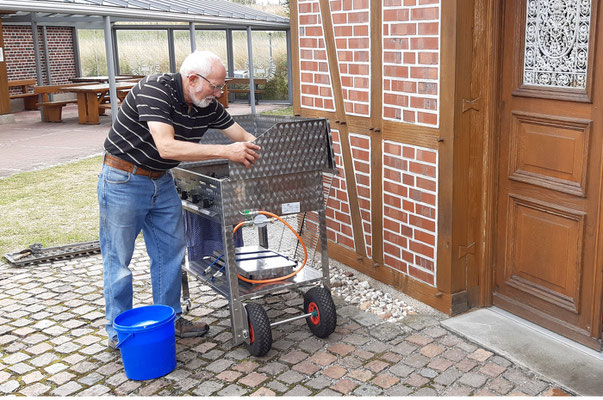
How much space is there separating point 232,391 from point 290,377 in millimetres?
354

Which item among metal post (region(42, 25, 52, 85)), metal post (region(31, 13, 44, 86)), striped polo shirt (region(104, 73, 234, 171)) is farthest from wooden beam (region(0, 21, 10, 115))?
striped polo shirt (region(104, 73, 234, 171))

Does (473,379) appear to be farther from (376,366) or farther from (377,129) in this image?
(377,129)

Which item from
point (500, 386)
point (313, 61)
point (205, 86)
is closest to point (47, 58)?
point (313, 61)

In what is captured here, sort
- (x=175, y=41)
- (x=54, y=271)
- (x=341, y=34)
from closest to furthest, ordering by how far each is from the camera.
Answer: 1. (x=341, y=34)
2. (x=54, y=271)
3. (x=175, y=41)

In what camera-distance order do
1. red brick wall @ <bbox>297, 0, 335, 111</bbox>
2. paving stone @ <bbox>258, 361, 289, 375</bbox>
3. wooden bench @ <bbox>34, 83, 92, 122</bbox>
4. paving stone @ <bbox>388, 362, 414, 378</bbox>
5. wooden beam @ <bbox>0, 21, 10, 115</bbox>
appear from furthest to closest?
wooden beam @ <bbox>0, 21, 10, 115</bbox>, wooden bench @ <bbox>34, 83, 92, 122</bbox>, red brick wall @ <bbox>297, 0, 335, 111</bbox>, paving stone @ <bbox>258, 361, 289, 375</bbox>, paving stone @ <bbox>388, 362, 414, 378</bbox>

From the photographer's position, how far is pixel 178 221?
14.8ft

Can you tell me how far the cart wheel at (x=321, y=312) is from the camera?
4.34 m

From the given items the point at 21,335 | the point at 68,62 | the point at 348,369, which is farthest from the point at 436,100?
the point at 68,62

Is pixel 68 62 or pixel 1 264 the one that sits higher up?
pixel 68 62

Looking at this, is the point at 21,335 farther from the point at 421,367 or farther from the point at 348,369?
the point at 421,367

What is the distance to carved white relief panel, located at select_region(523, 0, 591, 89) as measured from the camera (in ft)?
12.7

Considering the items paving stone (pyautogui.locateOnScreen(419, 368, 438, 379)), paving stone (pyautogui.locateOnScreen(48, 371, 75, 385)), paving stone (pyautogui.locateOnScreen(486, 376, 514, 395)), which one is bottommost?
paving stone (pyautogui.locateOnScreen(48, 371, 75, 385))

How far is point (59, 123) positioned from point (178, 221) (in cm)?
1407

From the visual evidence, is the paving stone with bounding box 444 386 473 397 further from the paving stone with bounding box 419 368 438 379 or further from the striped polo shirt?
the striped polo shirt
